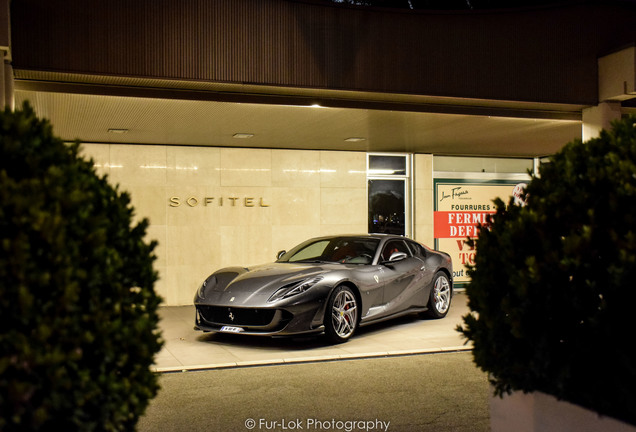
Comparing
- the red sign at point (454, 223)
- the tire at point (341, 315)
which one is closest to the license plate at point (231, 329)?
the tire at point (341, 315)

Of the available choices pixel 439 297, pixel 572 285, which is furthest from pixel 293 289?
pixel 572 285

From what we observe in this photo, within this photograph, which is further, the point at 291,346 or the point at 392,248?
the point at 392,248

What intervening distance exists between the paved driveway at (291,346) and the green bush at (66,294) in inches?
182

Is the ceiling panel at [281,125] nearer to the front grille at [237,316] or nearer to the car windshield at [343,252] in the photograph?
the car windshield at [343,252]

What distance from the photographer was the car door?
382 inches

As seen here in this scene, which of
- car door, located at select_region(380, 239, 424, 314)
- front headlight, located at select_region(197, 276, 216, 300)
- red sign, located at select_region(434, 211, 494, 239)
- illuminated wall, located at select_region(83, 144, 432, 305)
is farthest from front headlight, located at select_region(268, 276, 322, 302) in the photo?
red sign, located at select_region(434, 211, 494, 239)

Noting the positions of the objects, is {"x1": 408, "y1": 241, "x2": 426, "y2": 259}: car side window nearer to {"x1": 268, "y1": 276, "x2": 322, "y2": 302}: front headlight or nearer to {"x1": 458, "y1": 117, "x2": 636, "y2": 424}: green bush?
{"x1": 268, "y1": 276, "x2": 322, "y2": 302}: front headlight

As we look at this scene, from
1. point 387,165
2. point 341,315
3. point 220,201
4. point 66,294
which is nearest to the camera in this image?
point 66,294

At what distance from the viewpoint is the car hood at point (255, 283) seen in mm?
8336

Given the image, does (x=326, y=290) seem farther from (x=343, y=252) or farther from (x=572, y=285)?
(x=572, y=285)

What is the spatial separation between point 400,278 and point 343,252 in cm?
96

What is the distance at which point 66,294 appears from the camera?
8.24ft

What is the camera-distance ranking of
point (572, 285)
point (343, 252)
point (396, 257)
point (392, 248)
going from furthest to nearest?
1. point (392, 248)
2. point (343, 252)
3. point (396, 257)
4. point (572, 285)

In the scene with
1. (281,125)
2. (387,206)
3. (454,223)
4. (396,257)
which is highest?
(281,125)
